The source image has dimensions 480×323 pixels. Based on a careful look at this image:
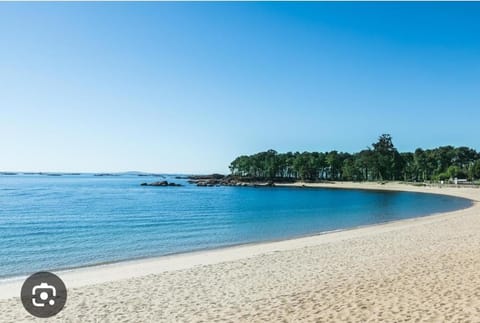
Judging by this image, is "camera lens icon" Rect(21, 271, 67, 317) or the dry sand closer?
the dry sand

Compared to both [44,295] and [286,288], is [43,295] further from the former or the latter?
[286,288]

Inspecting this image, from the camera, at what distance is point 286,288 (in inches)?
415

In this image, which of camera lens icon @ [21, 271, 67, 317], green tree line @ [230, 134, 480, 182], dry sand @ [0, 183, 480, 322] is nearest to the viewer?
dry sand @ [0, 183, 480, 322]

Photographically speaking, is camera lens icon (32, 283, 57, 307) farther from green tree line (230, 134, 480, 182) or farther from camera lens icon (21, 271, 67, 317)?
green tree line (230, 134, 480, 182)

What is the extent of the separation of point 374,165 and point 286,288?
130595 mm

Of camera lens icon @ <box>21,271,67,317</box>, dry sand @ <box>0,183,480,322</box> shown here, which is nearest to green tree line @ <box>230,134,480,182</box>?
dry sand @ <box>0,183,480,322</box>

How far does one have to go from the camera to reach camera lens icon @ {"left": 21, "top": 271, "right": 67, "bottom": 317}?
9336mm

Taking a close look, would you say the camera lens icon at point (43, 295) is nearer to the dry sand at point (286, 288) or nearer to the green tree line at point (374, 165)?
the dry sand at point (286, 288)

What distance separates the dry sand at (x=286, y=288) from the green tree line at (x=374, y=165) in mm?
110718

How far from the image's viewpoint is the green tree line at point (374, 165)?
123 metres

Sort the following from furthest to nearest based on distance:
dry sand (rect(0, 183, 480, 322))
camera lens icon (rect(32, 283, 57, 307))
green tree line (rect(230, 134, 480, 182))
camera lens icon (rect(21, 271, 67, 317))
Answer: green tree line (rect(230, 134, 480, 182)) → camera lens icon (rect(32, 283, 57, 307)) → camera lens icon (rect(21, 271, 67, 317)) → dry sand (rect(0, 183, 480, 322))

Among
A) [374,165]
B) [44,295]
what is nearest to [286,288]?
[44,295]

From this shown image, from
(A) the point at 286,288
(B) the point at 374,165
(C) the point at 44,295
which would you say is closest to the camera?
(A) the point at 286,288

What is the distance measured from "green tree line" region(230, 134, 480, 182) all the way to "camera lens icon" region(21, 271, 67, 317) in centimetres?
11798
